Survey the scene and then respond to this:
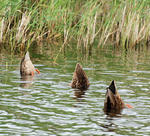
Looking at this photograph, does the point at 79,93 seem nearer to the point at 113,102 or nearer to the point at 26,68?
the point at 113,102

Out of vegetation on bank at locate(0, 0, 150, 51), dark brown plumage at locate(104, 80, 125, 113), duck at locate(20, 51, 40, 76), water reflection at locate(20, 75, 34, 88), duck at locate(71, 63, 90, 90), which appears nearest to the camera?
dark brown plumage at locate(104, 80, 125, 113)

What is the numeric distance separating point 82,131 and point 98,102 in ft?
7.41

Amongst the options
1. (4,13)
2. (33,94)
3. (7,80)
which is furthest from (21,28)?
(33,94)

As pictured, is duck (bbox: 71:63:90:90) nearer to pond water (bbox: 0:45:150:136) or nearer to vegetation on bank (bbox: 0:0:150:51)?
pond water (bbox: 0:45:150:136)

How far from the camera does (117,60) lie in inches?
651

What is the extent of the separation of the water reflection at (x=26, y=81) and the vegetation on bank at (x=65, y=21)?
3650 millimetres

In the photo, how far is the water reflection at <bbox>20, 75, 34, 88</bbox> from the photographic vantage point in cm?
1116

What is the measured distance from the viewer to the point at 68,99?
957 centimetres

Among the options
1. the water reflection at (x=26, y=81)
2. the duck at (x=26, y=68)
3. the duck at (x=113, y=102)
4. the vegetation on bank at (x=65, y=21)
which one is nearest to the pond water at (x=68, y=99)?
the water reflection at (x=26, y=81)

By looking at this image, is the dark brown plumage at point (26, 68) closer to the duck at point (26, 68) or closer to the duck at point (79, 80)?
the duck at point (26, 68)

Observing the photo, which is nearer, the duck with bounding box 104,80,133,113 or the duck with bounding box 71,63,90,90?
the duck with bounding box 104,80,133,113

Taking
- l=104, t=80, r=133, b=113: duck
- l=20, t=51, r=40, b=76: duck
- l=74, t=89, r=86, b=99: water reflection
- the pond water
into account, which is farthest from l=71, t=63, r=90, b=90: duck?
l=104, t=80, r=133, b=113: duck

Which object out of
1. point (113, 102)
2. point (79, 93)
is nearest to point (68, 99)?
point (79, 93)

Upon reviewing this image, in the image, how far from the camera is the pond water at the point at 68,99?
23.9ft
